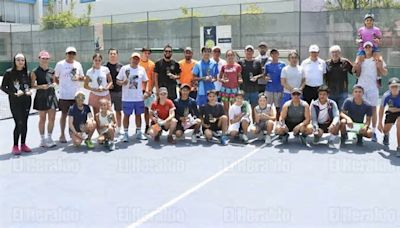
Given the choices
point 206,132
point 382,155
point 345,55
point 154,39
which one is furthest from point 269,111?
point 154,39

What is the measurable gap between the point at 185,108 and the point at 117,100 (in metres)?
1.37

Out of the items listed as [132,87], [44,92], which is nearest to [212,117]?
[132,87]

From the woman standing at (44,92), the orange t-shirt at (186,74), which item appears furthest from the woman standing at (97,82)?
the orange t-shirt at (186,74)

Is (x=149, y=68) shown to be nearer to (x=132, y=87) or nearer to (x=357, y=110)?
(x=132, y=87)

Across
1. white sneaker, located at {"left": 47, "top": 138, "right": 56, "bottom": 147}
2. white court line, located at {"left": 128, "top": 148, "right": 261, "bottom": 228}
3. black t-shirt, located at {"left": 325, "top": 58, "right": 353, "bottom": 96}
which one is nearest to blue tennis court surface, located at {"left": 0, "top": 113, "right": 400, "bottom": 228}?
white court line, located at {"left": 128, "top": 148, "right": 261, "bottom": 228}

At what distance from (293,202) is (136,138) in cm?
442

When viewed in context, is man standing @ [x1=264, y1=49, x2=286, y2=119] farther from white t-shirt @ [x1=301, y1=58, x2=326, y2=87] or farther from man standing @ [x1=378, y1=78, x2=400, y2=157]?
man standing @ [x1=378, y1=78, x2=400, y2=157]

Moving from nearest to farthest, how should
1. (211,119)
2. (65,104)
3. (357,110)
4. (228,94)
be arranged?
(357,110), (65,104), (211,119), (228,94)

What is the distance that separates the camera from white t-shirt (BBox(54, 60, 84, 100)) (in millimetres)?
8586

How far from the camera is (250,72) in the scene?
9.28 m

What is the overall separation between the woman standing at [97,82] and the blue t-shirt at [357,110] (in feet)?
14.0

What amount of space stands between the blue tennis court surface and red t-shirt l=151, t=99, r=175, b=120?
25.6 inches

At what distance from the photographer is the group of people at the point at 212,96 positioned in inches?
325

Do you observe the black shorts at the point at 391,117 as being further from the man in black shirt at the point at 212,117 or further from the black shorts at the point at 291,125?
the man in black shirt at the point at 212,117
